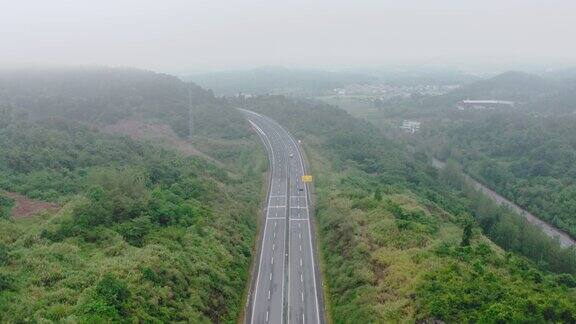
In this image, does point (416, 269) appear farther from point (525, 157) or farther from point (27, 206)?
point (525, 157)

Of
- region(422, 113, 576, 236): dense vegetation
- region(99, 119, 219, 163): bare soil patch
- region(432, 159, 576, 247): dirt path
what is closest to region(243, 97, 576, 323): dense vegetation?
region(432, 159, 576, 247): dirt path

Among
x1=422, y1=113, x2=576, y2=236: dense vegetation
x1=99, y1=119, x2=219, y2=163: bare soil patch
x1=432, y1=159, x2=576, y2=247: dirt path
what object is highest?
x1=99, y1=119, x2=219, y2=163: bare soil patch

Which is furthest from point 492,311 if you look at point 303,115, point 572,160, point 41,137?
point 303,115

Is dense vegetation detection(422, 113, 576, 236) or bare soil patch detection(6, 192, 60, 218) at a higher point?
bare soil patch detection(6, 192, 60, 218)

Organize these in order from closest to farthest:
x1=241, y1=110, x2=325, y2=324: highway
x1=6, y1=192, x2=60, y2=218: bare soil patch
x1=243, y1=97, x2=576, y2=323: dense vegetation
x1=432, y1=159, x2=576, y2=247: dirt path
Result: x1=243, y1=97, x2=576, y2=323: dense vegetation → x1=241, y1=110, x2=325, y2=324: highway → x1=6, y1=192, x2=60, y2=218: bare soil patch → x1=432, y1=159, x2=576, y2=247: dirt path

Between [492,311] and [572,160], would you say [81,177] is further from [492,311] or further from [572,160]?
[572,160]

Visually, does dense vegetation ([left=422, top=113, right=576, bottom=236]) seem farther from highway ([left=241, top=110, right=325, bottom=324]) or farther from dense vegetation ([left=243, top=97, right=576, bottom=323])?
highway ([left=241, top=110, right=325, bottom=324])

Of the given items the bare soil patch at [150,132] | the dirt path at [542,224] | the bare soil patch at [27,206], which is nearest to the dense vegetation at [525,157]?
the dirt path at [542,224]
